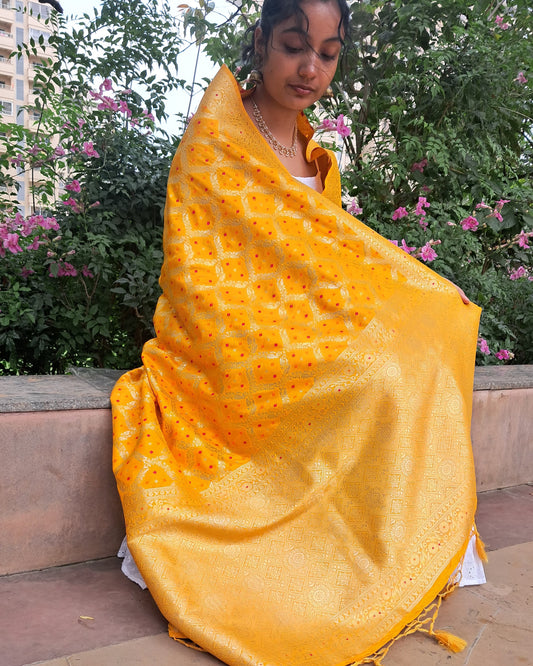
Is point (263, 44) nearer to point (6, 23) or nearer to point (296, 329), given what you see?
point (296, 329)

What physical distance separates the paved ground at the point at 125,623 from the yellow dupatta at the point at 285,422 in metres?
0.10

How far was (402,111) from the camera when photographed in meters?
3.55

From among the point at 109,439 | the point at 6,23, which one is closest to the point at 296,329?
the point at 109,439

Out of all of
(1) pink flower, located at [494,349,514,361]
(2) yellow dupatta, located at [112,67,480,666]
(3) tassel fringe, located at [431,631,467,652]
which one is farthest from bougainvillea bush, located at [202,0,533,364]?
(3) tassel fringe, located at [431,631,467,652]

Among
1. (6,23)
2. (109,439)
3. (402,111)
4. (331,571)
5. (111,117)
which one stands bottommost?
(331,571)

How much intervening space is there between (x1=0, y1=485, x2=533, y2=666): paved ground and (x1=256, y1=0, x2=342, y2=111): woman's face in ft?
5.19

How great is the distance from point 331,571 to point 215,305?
0.80 m

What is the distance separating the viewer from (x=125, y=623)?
5.36 ft

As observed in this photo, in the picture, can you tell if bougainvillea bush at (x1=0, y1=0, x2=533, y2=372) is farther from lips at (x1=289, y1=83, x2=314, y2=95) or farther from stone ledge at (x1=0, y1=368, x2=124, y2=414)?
lips at (x1=289, y1=83, x2=314, y2=95)

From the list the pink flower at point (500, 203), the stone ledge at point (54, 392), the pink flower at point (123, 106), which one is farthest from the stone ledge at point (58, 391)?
the pink flower at point (500, 203)

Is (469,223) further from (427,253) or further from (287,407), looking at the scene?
(287,407)

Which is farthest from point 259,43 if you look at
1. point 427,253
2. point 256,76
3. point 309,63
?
point 427,253

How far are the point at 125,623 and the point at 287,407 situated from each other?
0.71 m

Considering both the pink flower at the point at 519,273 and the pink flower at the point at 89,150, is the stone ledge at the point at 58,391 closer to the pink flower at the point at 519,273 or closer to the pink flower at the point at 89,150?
the pink flower at the point at 89,150
